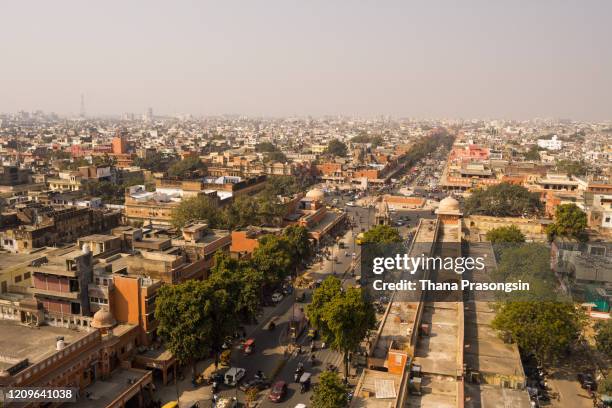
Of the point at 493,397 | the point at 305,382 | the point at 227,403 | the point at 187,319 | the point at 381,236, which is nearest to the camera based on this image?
the point at 493,397

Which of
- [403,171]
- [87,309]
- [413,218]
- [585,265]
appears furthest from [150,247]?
[403,171]

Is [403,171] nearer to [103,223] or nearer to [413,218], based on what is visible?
[413,218]

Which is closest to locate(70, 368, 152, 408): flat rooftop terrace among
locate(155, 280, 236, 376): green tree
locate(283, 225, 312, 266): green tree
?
locate(155, 280, 236, 376): green tree

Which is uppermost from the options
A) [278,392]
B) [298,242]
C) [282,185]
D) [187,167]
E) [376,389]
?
[187,167]

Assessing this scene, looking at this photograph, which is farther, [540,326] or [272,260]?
[272,260]

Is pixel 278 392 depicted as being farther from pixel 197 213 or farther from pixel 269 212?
pixel 269 212

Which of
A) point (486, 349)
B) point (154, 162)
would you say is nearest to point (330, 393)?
point (486, 349)

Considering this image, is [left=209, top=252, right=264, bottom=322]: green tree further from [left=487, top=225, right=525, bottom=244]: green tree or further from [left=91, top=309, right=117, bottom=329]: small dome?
[left=487, top=225, right=525, bottom=244]: green tree
